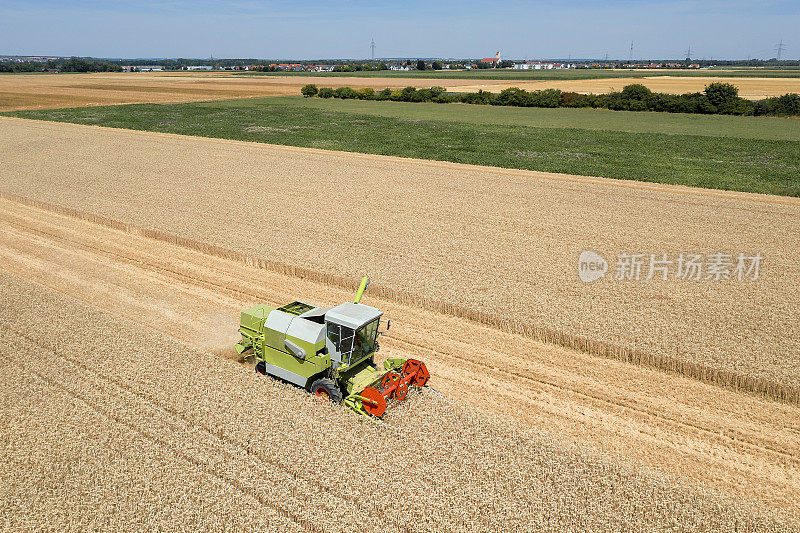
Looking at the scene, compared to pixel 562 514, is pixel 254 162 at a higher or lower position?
higher

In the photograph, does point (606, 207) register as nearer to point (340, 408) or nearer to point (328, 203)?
point (328, 203)

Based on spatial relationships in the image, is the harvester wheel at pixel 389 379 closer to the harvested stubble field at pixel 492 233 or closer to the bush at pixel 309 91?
the harvested stubble field at pixel 492 233

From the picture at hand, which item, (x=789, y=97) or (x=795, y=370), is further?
(x=789, y=97)

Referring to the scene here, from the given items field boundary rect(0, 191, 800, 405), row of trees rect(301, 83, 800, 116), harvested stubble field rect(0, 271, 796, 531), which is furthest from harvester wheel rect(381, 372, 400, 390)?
row of trees rect(301, 83, 800, 116)

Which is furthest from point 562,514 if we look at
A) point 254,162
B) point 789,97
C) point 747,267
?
point 789,97

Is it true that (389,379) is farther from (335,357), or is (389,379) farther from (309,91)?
(309,91)

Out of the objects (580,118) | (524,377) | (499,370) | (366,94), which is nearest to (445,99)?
Answer: (366,94)
